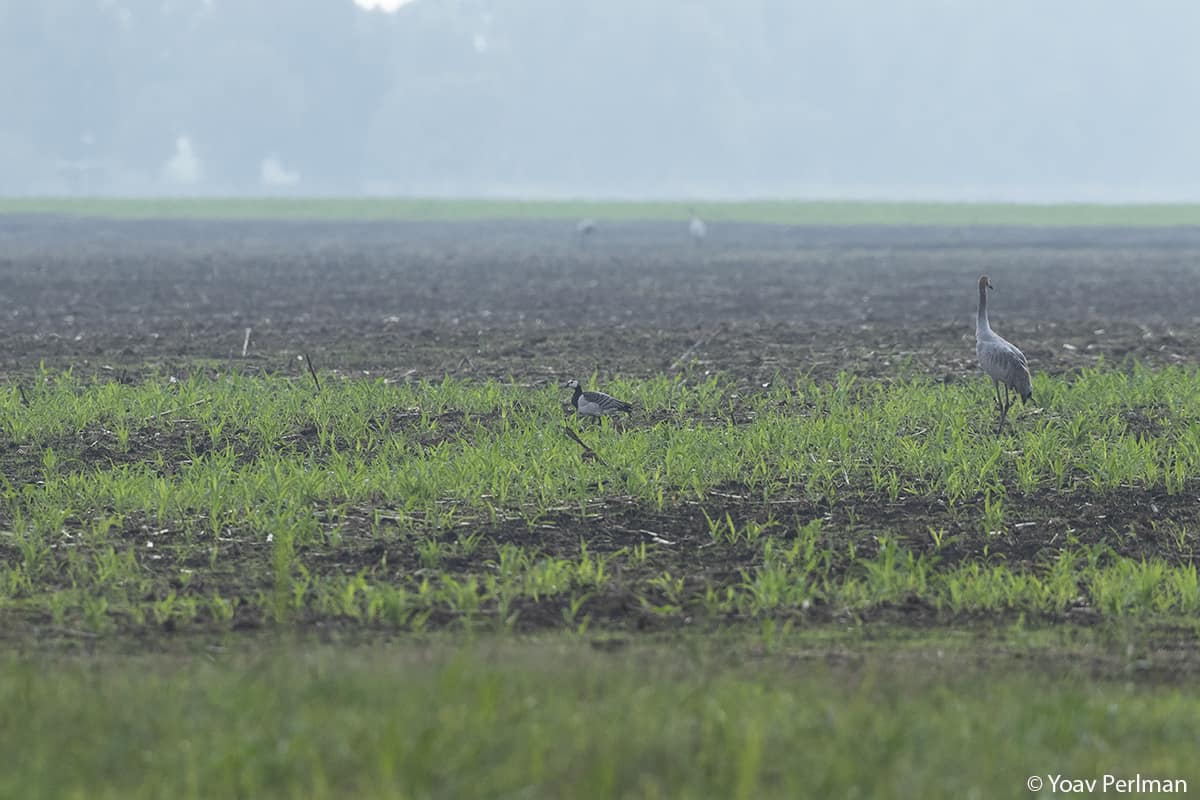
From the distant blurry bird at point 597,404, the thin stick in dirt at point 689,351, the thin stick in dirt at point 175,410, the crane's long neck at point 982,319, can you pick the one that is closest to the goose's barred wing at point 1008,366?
the crane's long neck at point 982,319

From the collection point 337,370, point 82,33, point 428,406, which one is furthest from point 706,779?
point 82,33

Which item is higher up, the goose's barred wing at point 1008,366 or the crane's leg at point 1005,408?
the goose's barred wing at point 1008,366

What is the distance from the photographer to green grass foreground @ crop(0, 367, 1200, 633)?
33.0 ft

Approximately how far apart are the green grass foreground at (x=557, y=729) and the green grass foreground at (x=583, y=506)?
139 centimetres

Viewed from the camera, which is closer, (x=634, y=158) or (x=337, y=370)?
(x=337, y=370)

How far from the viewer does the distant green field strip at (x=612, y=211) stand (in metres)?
79.1

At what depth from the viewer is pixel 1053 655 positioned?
29.8ft

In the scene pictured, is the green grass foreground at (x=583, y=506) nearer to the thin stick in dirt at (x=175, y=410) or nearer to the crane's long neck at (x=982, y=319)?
the thin stick in dirt at (x=175, y=410)

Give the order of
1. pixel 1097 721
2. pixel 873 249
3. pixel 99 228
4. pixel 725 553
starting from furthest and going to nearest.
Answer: pixel 99 228 → pixel 873 249 → pixel 725 553 → pixel 1097 721

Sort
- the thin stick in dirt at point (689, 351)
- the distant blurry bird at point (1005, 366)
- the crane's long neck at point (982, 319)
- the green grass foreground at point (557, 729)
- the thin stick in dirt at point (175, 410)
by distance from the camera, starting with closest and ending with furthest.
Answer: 1. the green grass foreground at point (557, 729)
2. the distant blurry bird at point (1005, 366)
3. the thin stick in dirt at point (175, 410)
4. the crane's long neck at point (982, 319)
5. the thin stick in dirt at point (689, 351)

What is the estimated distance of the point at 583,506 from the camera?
12.1m

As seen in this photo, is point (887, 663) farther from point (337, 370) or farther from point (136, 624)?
point (337, 370)

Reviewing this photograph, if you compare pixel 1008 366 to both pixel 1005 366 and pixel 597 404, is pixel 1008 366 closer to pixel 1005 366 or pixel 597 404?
pixel 1005 366

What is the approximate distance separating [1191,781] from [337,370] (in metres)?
13.7
